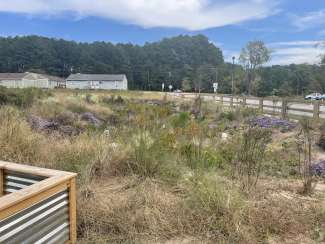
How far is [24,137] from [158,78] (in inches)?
3147

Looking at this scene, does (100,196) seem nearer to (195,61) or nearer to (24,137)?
(24,137)

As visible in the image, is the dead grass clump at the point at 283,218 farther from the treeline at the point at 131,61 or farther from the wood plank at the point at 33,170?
the treeline at the point at 131,61

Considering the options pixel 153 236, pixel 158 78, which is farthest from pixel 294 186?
pixel 158 78

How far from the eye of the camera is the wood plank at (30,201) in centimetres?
195

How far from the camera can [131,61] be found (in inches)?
3819

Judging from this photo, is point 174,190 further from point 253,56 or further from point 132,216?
point 253,56

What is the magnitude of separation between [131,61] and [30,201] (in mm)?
97195

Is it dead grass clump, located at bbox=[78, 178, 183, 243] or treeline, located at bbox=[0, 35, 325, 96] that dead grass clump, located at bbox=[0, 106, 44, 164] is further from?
treeline, located at bbox=[0, 35, 325, 96]

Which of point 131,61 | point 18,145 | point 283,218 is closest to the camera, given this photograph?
point 283,218

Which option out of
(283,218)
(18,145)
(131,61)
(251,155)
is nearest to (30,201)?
(283,218)

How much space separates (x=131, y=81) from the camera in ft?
302

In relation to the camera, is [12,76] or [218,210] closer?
[218,210]

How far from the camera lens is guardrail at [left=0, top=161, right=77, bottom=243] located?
201cm

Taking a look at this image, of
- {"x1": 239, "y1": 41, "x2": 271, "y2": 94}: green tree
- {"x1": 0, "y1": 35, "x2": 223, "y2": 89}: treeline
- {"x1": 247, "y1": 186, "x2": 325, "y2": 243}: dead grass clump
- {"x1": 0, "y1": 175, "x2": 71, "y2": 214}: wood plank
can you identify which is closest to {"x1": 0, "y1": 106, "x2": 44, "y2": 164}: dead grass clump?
{"x1": 0, "y1": 175, "x2": 71, "y2": 214}: wood plank
